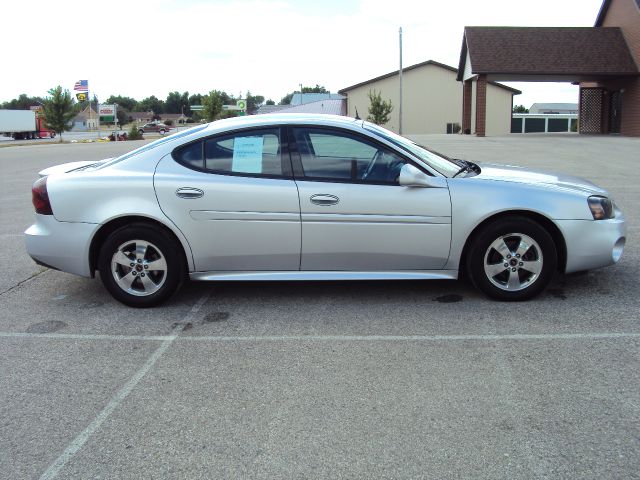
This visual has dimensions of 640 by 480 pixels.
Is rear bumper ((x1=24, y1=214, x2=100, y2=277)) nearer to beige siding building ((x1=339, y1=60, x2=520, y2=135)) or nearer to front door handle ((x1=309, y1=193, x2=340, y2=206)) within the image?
front door handle ((x1=309, y1=193, x2=340, y2=206))

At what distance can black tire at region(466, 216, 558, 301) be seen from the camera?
502 cm

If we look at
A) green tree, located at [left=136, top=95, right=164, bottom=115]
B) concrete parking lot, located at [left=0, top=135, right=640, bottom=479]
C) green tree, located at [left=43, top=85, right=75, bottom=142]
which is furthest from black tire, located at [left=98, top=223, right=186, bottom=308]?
green tree, located at [left=136, top=95, right=164, bottom=115]

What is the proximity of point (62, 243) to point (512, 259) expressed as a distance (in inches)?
Result: 149

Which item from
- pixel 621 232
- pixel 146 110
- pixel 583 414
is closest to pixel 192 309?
pixel 583 414

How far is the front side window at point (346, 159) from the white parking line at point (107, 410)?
1648 millimetres

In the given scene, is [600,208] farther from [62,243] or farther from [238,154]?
[62,243]

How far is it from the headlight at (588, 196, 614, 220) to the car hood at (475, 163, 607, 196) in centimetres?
Answer: 8

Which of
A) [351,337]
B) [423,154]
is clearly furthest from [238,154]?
[351,337]

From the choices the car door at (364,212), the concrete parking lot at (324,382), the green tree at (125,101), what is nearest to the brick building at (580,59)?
the concrete parking lot at (324,382)

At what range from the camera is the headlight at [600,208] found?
201 inches

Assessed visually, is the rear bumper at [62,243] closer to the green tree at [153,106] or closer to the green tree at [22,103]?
the green tree at [22,103]

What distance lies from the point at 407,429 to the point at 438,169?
259cm

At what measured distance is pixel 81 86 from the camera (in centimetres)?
6600

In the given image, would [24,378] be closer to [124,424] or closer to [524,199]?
[124,424]
